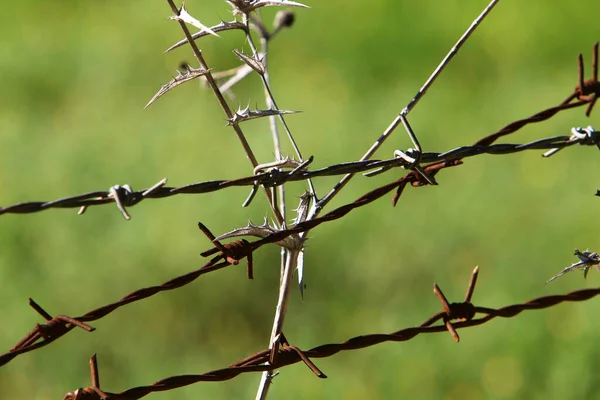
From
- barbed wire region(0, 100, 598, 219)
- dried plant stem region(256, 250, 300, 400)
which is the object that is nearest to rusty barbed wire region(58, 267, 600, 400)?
dried plant stem region(256, 250, 300, 400)

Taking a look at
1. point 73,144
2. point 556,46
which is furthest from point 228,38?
point 556,46

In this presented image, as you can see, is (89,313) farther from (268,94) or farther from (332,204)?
(332,204)

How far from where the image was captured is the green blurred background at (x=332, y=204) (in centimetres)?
462

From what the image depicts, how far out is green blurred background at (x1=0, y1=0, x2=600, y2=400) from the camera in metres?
4.62

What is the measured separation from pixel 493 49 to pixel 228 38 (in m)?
2.57

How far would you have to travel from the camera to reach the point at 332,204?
577 centimetres

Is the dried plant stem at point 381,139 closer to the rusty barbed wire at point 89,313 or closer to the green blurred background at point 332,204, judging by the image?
the rusty barbed wire at point 89,313

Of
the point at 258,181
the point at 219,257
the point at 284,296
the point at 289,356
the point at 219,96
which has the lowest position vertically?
the point at 289,356

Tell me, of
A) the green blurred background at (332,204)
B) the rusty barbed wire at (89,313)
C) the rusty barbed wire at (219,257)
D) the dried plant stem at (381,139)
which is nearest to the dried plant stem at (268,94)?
the dried plant stem at (381,139)

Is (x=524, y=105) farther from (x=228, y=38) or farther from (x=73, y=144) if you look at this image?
(x=73, y=144)

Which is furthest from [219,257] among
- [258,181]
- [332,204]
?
[332,204]

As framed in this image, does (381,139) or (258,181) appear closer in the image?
(258,181)

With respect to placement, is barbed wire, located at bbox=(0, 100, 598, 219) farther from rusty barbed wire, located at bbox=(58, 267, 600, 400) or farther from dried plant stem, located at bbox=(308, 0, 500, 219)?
rusty barbed wire, located at bbox=(58, 267, 600, 400)

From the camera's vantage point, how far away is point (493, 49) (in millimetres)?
8180
